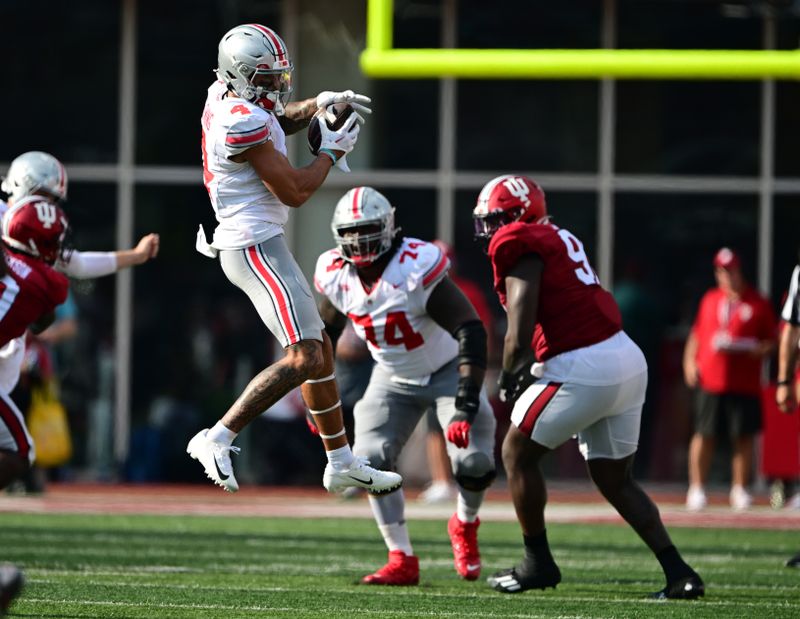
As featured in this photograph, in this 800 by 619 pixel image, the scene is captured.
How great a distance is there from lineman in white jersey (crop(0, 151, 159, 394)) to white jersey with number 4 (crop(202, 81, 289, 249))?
1.03 meters

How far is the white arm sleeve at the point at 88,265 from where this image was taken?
306 inches

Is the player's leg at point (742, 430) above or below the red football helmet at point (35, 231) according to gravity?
below

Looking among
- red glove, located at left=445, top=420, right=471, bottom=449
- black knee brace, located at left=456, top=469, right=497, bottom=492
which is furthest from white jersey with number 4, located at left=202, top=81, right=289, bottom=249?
black knee brace, located at left=456, top=469, right=497, bottom=492

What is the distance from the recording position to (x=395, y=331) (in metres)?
7.57

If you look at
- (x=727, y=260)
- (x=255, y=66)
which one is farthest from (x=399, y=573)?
(x=727, y=260)

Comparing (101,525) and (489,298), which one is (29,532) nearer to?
(101,525)

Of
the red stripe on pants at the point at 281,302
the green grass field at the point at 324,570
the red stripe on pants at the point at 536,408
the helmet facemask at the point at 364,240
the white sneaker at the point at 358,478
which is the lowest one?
the green grass field at the point at 324,570

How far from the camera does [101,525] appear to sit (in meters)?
10.3

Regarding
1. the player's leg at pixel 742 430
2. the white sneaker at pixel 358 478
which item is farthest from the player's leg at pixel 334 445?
the player's leg at pixel 742 430

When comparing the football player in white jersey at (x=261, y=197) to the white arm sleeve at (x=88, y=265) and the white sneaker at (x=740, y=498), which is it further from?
the white sneaker at (x=740, y=498)

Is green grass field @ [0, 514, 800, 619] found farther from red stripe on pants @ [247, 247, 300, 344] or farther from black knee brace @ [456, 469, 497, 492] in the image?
red stripe on pants @ [247, 247, 300, 344]

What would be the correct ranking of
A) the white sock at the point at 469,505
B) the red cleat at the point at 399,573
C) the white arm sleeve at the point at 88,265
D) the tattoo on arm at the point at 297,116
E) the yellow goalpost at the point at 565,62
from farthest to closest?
the yellow goalpost at the point at 565,62
the white arm sleeve at the point at 88,265
the white sock at the point at 469,505
the red cleat at the point at 399,573
the tattoo on arm at the point at 297,116

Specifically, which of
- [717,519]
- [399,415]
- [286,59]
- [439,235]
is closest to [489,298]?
[439,235]

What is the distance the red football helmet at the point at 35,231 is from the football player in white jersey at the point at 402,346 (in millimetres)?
1358
